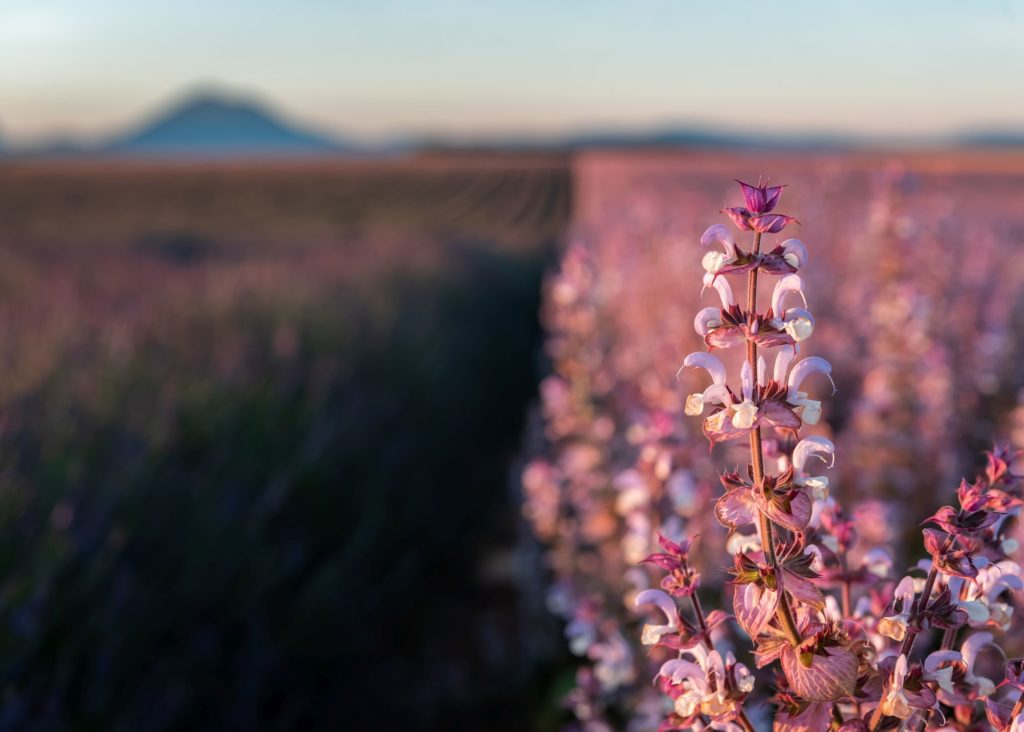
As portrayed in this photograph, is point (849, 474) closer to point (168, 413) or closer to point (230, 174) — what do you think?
point (168, 413)

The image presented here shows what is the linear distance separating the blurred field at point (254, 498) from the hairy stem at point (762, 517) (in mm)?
1679

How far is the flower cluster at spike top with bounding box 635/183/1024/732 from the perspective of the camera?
0.98 metres

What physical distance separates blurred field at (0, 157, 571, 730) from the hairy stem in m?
1.68

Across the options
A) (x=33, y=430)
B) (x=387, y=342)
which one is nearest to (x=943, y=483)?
(x=33, y=430)

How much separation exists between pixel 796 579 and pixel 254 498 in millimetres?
2834

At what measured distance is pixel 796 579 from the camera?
1.00m

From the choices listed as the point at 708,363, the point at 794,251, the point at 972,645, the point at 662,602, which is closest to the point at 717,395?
the point at 708,363

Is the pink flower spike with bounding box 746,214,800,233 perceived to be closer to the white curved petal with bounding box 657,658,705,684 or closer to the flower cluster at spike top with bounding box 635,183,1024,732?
the flower cluster at spike top with bounding box 635,183,1024,732

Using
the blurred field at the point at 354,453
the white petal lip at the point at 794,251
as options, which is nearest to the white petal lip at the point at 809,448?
the white petal lip at the point at 794,251

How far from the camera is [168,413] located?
324 cm

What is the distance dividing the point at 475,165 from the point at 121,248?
5148cm

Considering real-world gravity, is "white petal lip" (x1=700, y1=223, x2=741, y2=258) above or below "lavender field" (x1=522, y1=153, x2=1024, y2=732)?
above

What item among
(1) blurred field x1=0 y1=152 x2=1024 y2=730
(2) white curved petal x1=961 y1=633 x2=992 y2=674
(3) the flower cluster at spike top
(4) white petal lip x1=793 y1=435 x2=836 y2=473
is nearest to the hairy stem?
(3) the flower cluster at spike top

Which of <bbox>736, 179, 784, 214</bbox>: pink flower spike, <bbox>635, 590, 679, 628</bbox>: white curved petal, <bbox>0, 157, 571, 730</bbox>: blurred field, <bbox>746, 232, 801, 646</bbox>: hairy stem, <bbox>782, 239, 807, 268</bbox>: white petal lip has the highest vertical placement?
<bbox>736, 179, 784, 214</bbox>: pink flower spike
